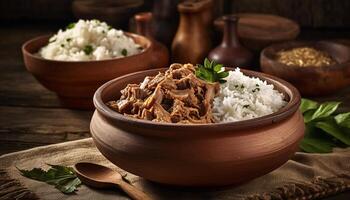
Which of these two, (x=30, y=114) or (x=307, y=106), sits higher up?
(x=307, y=106)

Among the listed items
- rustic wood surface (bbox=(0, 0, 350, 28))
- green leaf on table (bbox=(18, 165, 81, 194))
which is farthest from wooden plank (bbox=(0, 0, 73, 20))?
green leaf on table (bbox=(18, 165, 81, 194))

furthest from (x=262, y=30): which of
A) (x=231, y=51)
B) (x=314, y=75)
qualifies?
(x=314, y=75)

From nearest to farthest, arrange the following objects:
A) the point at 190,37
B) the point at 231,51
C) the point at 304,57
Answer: the point at 304,57 < the point at 231,51 < the point at 190,37

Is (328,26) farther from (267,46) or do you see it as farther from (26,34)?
(26,34)

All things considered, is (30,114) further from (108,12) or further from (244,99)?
(108,12)

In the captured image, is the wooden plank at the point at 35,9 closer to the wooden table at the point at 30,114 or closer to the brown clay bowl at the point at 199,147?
the wooden table at the point at 30,114

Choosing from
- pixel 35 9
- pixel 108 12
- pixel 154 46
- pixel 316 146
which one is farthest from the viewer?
pixel 35 9

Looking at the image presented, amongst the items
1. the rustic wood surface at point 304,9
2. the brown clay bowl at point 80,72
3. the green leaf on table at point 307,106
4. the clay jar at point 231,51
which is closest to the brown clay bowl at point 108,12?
the rustic wood surface at point 304,9
